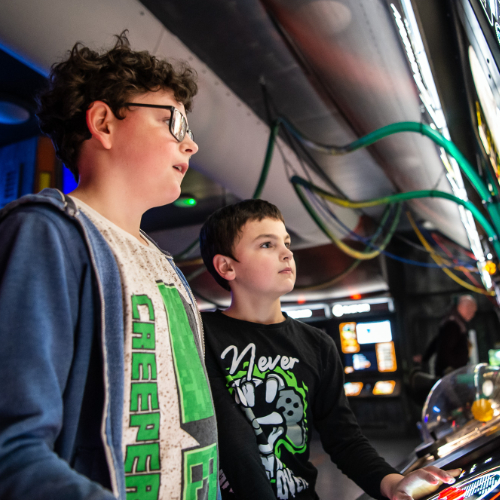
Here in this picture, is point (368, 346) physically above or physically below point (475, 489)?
above

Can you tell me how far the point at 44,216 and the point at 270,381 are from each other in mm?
655

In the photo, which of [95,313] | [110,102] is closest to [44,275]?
[95,313]

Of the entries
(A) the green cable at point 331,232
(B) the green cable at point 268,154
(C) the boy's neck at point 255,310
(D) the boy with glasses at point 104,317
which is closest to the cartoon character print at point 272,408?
(C) the boy's neck at point 255,310

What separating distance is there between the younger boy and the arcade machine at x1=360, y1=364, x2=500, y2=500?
0.17 m

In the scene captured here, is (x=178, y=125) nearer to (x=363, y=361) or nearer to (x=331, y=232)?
(x=331, y=232)

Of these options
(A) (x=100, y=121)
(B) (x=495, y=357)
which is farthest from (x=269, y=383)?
(B) (x=495, y=357)

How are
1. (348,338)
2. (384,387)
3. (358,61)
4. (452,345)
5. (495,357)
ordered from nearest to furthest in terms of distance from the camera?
(358,61) < (452,345) < (495,357) < (384,387) < (348,338)

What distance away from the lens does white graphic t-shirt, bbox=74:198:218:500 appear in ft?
1.94

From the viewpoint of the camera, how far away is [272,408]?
99cm

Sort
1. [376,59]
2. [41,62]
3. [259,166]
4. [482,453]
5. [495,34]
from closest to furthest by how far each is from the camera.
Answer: [482,453] → [495,34] → [41,62] → [376,59] → [259,166]

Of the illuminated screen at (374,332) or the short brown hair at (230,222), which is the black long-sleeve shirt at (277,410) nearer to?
the short brown hair at (230,222)

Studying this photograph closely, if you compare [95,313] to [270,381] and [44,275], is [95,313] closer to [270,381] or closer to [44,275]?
[44,275]

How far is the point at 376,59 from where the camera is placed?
234 centimetres

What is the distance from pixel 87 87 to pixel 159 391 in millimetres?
563
